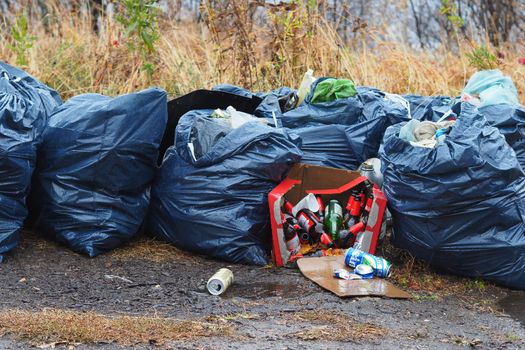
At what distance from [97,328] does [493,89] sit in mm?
3330

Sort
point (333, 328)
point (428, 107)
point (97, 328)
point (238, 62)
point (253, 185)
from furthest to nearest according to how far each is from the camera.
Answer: point (238, 62), point (428, 107), point (253, 185), point (333, 328), point (97, 328)

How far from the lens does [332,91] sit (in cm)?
543

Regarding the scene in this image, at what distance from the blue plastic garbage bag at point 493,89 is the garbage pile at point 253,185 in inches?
12.1

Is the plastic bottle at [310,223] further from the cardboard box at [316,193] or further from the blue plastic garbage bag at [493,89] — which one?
the blue plastic garbage bag at [493,89]

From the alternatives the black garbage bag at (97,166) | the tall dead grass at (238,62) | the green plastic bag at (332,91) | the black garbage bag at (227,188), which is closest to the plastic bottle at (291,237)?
the black garbage bag at (227,188)

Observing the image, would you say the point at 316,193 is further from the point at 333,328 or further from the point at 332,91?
the point at 333,328

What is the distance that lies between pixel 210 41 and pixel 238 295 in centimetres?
381

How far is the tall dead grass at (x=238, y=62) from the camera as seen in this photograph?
22.9 feet

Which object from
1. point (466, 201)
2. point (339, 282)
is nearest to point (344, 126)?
point (466, 201)

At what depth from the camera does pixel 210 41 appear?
7.40 m

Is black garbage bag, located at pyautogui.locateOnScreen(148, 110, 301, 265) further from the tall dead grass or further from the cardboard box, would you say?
the tall dead grass

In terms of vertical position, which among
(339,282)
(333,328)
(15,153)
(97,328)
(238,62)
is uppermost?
(15,153)

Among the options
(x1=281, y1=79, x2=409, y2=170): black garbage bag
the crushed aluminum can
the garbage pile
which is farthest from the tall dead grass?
the crushed aluminum can

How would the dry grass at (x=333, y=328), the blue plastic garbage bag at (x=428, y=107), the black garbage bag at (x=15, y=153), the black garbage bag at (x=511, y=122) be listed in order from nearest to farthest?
1. the dry grass at (x=333, y=328)
2. the black garbage bag at (x=15, y=153)
3. the black garbage bag at (x=511, y=122)
4. the blue plastic garbage bag at (x=428, y=107)
